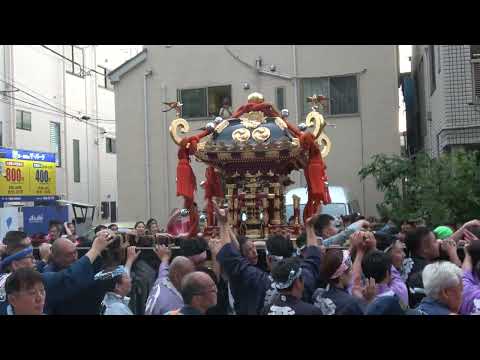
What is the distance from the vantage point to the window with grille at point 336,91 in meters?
16.7

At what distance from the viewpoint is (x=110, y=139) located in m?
27.8

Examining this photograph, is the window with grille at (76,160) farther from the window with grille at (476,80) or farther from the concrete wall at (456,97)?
the window with grille at (476,80)

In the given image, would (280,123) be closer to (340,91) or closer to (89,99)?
(340,91)

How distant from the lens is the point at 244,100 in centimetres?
1736

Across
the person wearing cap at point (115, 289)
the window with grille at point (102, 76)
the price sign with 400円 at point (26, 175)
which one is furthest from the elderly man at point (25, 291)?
the window with grille at point (102, 76)

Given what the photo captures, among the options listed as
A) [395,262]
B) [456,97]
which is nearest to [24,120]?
[456,97]

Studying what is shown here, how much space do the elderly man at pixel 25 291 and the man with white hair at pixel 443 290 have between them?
1989mm

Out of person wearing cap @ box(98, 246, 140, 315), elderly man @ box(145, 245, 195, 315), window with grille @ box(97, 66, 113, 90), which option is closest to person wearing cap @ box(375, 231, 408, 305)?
elderly man @ box(145, 245, 195, 315)

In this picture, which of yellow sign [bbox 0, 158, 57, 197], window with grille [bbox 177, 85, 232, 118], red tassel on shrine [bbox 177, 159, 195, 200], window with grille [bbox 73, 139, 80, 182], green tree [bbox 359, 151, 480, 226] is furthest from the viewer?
window with grille [bbox 73, 139, 80, 182]

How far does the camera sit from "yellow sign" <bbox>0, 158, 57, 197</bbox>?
17781 mm

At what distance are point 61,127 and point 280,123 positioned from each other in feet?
59.0

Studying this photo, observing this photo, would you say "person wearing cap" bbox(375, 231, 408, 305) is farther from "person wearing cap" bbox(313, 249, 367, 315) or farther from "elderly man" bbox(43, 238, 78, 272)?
"elderly man" bbox(43, 238, 78, 272)

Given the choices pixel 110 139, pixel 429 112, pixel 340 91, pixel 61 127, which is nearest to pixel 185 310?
pixel 429 112

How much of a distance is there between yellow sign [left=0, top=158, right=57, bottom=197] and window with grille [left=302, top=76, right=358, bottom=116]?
322 inches
